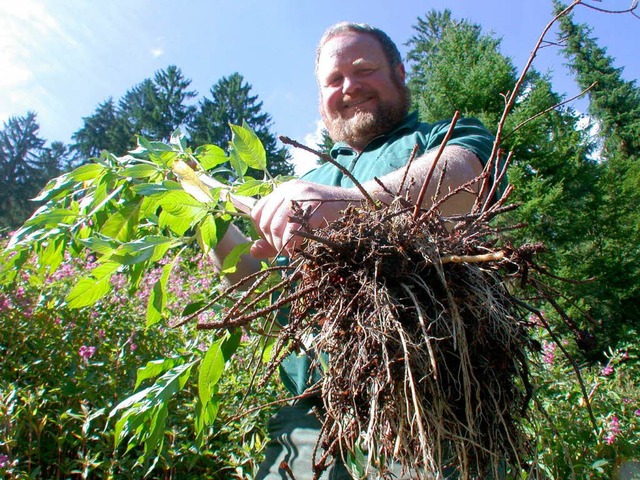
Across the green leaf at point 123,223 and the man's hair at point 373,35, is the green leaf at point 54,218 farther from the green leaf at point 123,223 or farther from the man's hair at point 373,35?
the man's hair at point 373,35

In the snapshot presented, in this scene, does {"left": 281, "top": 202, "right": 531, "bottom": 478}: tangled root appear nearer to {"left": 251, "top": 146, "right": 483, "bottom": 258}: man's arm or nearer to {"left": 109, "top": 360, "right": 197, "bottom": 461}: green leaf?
{"left": 251, "top": 146, "right": 483, "bottom": 258}: man's arm

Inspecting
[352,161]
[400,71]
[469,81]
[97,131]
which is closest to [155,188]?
[352,161]

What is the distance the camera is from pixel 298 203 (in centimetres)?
91

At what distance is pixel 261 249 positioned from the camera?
1.16 m

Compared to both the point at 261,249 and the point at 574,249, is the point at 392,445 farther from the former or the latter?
the point at 574,249

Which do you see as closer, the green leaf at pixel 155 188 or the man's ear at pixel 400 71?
the green leaf at pixel 155 188

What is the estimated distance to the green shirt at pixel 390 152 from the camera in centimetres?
141

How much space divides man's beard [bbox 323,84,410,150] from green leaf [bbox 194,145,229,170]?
0.78 metres

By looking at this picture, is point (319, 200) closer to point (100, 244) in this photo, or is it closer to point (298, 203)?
point (298, 203)

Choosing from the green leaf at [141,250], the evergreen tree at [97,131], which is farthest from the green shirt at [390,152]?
the evergreen tree at [97,131]

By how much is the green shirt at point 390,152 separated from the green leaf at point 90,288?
643 mm

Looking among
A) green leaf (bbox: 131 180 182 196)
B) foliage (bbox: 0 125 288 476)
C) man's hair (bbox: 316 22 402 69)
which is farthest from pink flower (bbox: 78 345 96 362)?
man's hair (bbox: 316 22 402 69)

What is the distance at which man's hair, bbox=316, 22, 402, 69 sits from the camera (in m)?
2.09

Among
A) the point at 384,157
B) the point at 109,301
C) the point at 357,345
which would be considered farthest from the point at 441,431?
the point at 109,301
